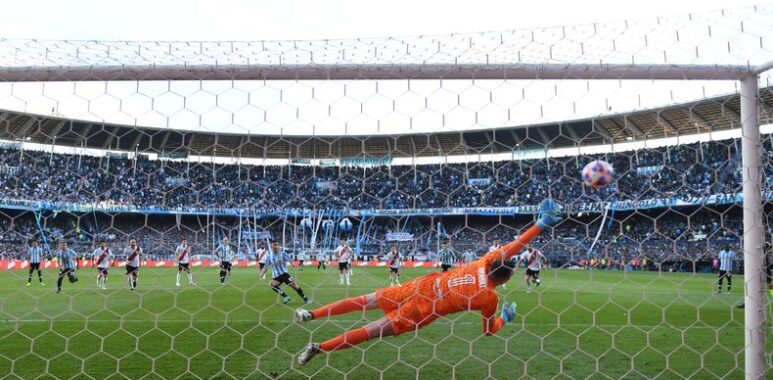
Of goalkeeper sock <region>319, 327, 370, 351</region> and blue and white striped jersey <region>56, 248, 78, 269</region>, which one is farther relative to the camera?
blue and white striped jersey <region>56, 248, 78, 269</region>

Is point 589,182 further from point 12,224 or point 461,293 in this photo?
point 12,224

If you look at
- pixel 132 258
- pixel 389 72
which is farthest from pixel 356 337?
pixel 132 258

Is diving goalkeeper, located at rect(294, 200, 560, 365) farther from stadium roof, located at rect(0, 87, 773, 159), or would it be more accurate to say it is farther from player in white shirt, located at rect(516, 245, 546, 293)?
player in white shirt, located at rect(516, 245, 546, 293)

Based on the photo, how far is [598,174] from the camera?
4.13 meters

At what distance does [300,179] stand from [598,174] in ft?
7.37

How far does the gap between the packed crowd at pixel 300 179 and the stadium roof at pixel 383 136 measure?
145 mm

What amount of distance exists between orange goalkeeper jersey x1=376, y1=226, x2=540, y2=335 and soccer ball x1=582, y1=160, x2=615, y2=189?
0.79 metres

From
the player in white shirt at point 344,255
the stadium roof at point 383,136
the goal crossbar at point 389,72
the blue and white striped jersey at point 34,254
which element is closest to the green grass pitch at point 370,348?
the stadium roof at point 383,136

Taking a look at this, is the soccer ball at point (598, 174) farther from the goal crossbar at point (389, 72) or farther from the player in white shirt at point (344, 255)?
the player in white shirt at point (344, 255)

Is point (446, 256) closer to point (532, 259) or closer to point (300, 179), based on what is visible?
point (532, 259)

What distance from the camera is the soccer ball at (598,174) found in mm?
4090

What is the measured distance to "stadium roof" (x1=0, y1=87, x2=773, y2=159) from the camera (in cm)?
357

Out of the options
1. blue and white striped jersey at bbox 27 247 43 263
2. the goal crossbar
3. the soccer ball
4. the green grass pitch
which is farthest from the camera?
blue and white striped jersey at bbox 27 247 43 263

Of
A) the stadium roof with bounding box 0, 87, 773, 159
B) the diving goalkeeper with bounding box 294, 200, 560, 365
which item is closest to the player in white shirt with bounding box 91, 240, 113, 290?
the stadium roof with bounding box 0, 87, 773, 159
